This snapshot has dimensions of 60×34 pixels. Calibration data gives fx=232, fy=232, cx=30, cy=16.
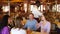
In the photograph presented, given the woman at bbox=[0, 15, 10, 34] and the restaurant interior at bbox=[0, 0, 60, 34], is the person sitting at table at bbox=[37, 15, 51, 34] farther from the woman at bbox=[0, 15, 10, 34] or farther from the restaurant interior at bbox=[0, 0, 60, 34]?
the woman at bbox=[0, 15, 10, 34]

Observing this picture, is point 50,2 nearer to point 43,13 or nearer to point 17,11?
point 43,13

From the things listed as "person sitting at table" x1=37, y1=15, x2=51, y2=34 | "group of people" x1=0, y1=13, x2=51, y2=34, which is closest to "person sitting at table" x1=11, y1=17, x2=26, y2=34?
"group of people" x1=0, y1=13, x2=51, y2=34

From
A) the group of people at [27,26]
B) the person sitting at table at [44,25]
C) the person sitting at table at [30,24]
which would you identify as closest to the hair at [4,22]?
the group of people at [27,26]

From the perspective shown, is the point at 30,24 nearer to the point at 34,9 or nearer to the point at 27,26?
the point at 27,26

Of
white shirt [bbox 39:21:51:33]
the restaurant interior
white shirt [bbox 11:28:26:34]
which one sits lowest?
white shirt [bbox 11:28:26:34]

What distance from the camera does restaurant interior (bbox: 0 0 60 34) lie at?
2.17m

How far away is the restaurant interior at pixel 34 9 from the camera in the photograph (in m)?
2.17

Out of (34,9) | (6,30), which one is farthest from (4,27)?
(34,9)

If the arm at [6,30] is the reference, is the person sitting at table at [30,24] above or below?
above

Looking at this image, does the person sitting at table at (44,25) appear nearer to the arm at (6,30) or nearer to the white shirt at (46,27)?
the white shirt at (46,27)

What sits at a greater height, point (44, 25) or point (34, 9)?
point (34, 9)

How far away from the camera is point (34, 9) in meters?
2.18

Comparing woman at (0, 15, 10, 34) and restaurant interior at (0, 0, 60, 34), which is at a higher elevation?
restaurant interior at (0, 0, 60, 34)

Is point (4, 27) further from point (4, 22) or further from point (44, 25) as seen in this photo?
point (44, 25)
